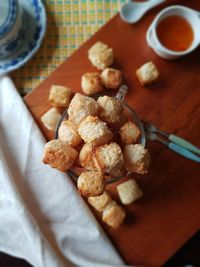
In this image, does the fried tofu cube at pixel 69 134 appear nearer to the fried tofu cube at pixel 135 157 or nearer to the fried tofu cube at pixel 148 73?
the fried tofu cube at pixel 135 157

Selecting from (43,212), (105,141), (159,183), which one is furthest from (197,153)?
(43,212)

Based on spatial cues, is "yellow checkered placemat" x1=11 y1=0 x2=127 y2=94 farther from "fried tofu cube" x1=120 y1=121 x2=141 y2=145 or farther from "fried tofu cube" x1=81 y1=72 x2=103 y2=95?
"fried tofu cube" x1=120 y1=121 x2=141 y2=145

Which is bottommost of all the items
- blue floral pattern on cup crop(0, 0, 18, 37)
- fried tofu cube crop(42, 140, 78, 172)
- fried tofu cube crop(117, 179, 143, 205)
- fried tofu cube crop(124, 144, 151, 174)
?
fried tofu cube crop(117, 179, 143, 205)

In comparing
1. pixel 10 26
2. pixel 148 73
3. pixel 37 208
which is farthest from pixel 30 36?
pixel 37 208

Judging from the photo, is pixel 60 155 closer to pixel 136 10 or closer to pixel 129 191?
pixel 129 191

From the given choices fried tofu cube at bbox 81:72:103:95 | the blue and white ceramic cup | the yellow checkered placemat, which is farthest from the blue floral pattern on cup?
fried tofu cube at bbox 81:72:103:95

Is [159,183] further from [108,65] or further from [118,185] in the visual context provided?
[108,65]

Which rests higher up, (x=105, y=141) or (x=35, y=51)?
(x=35, y=51)

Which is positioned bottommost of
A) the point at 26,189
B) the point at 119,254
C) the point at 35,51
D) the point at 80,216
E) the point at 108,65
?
the point at 119,254
